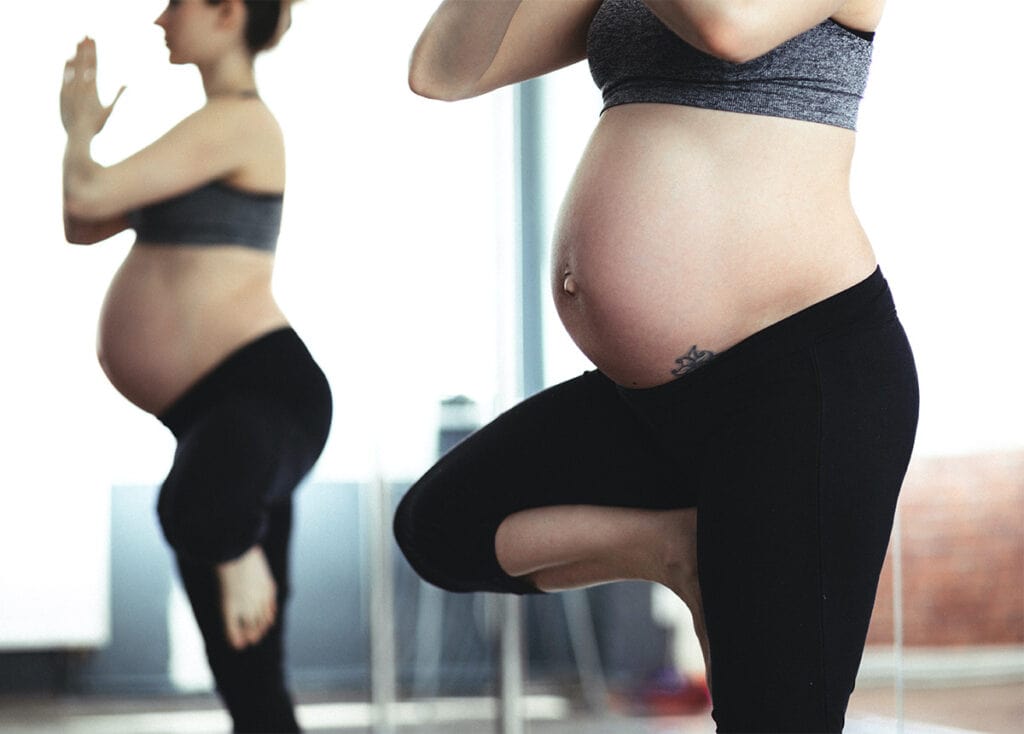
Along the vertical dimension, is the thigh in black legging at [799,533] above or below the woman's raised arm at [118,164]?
below

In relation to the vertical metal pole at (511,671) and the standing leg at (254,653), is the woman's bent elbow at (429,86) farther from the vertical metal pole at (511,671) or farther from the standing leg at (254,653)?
the vertical metal pole at (511,671)

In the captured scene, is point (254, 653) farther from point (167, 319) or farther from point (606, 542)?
point (606, 542)

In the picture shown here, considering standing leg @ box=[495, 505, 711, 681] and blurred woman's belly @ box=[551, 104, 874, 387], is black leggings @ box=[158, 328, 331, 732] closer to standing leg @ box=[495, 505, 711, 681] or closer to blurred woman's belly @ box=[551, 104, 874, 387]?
standing leg @ box=[495, 505, 711, 681]

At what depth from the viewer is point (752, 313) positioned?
0.95m

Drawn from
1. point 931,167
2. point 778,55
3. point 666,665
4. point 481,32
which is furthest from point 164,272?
point 931,167

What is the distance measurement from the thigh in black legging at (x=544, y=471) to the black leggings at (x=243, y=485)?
729 millimetres

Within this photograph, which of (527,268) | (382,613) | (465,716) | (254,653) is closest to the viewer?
(254,653)

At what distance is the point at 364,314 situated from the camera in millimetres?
1988

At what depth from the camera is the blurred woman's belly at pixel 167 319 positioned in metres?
1.73

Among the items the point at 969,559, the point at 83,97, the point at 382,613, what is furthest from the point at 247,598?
the point at 969,559

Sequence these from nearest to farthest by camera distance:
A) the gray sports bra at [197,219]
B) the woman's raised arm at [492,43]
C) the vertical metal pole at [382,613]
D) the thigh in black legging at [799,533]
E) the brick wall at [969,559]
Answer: the thigh in black legging at [799,533], the woman's raised arm at [492,43], the gray sports bra at [197,219], the vertical metal pole at [382,613], the brick wall at [969,559]

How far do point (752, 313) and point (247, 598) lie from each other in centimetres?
116

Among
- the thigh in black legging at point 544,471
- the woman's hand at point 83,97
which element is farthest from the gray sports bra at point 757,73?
the woman's hand at point 83,97

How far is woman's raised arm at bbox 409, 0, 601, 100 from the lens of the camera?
41.7 inches
